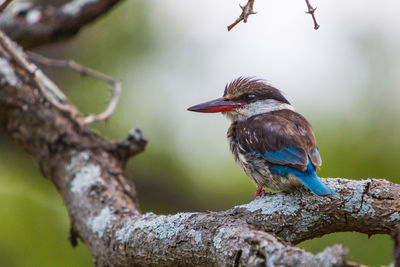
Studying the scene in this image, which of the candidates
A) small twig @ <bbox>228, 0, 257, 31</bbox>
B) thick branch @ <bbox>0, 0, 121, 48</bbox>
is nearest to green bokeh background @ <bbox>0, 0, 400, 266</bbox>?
thick branch @ <bbox>0, 0, 121, 48</bbox>

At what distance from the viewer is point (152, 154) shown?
434 centimetres

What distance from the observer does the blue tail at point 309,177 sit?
2.16 metres

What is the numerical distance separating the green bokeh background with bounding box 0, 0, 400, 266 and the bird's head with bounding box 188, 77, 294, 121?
59 cm

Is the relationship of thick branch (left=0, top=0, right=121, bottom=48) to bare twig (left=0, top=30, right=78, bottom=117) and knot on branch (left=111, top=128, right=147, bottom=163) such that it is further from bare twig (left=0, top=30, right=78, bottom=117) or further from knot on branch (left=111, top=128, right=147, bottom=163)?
knot on branch (left=111, top=128, right=147, bottom=163)

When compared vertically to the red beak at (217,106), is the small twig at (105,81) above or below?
above

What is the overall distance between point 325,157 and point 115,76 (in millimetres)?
1944

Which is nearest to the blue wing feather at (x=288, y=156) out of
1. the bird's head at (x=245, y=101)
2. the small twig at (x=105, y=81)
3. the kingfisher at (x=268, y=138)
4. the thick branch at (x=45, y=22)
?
the kingfisher at (x=268, y=138)

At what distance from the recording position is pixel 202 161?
4.30 meters

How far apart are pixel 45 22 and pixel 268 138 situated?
6.12 ft

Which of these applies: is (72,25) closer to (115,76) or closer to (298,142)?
(115,76)

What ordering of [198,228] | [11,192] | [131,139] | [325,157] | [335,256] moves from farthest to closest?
Result: [11,192] → [325,157] → [131,139] → [198,228] → [335,256]

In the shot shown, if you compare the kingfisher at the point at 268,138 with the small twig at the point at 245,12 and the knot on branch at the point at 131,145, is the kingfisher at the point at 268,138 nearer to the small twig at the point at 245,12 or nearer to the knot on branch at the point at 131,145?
the knot on branch at the point at 131,145

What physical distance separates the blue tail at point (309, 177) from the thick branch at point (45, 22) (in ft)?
5.61

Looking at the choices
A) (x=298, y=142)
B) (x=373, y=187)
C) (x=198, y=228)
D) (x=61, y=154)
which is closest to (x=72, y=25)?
(x=61, y=154)
